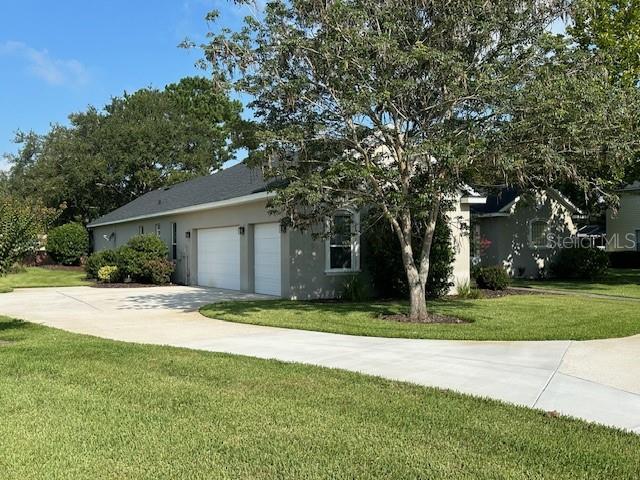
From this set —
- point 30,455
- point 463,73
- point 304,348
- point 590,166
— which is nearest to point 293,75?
point 463,73

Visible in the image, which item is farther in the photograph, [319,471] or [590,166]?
[590,166]

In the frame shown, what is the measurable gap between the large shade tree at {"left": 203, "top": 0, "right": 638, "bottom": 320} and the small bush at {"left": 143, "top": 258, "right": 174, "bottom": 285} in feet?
38.6

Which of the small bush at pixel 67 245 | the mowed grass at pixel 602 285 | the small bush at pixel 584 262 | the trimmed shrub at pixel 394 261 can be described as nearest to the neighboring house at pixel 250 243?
the trimmed shrub at pixel 394 261

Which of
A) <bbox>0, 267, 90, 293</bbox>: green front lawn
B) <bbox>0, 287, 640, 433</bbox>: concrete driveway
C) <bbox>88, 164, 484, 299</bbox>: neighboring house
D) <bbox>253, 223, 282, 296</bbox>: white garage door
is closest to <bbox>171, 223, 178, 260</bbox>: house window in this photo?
<bbox>88, 164, 484, 299</bbox>: neighboring house

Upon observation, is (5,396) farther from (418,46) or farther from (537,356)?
(418,46)

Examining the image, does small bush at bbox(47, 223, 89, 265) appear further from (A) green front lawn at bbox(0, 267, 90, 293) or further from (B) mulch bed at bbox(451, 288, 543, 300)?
(B) mulch bed at bbox(451, 288, 543, 300)

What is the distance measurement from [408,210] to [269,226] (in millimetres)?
6567

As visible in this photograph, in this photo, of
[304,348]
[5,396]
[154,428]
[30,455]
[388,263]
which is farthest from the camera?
[388,263]

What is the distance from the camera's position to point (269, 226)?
55.7 ft

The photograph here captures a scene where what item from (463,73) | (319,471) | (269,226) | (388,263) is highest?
(463,73)

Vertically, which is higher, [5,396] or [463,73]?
[463,73]

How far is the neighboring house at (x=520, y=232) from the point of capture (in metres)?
23.6

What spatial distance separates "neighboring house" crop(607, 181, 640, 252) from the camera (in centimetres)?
3556

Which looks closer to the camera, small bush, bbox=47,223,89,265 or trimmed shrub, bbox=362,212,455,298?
trimmed shrub, bbox=362,212,455,298
